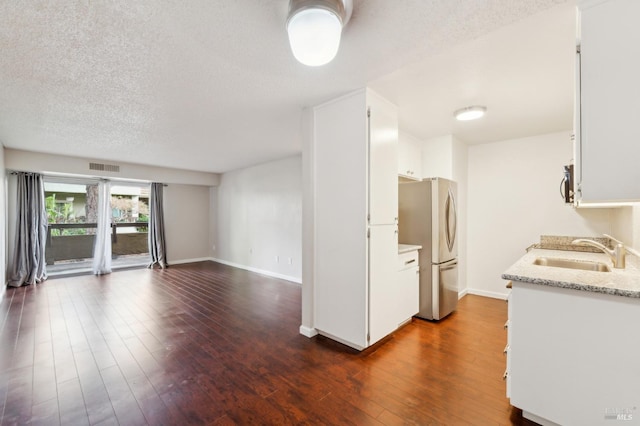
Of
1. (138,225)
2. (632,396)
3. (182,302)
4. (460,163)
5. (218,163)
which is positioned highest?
(218,163)

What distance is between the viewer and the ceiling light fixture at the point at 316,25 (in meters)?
1.28

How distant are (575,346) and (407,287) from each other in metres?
1.60

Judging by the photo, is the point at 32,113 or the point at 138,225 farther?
the point at 138,225

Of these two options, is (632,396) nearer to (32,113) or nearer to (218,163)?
(32,113)

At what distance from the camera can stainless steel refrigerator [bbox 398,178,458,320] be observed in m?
3.14

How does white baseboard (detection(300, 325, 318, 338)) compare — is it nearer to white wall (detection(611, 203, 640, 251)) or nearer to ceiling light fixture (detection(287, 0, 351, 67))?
ceiling light fixture (detection(287, 0, 351, 67))

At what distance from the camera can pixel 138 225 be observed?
682 cm

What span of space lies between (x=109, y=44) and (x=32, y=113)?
2133mm

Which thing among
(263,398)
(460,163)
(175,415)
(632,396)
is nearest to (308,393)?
(263,398)

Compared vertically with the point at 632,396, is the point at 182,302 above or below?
below

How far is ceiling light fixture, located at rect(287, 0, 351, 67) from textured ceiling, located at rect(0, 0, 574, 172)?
6.3 inches

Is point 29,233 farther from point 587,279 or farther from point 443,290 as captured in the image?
point 587,279

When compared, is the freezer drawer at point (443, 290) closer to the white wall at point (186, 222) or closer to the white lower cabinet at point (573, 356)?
the white lower cabinet at point (573, 356)

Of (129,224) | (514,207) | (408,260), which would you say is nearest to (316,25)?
(408,260)
